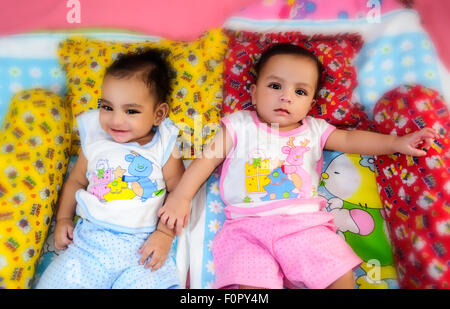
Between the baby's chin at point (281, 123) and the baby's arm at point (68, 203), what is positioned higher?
the baby's chin at point (281, 123)

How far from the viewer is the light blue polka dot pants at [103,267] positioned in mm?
1104

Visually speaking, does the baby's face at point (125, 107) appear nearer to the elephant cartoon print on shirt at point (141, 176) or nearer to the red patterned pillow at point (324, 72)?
the elephant cartoon print on shirt at point (141, 176)

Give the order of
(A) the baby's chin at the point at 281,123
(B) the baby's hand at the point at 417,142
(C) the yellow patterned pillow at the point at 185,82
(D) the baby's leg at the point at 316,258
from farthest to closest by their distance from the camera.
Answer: (C) the yellow patterned pillow at the point at 185,82 < (A) the baby's chin at the point at 281,123 < (B) the baby's hand at the point at 417,142 < (D) the baby's leg at the point at 316,258

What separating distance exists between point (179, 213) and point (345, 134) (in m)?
0.63

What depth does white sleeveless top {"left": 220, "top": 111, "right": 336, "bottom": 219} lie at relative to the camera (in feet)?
4.09

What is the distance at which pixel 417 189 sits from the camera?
121cm

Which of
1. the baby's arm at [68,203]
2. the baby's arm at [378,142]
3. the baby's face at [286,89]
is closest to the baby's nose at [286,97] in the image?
the baby's face at [286,89]

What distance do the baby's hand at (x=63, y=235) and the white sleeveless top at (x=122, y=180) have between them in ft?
0.19

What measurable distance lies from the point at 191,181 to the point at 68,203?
42cm

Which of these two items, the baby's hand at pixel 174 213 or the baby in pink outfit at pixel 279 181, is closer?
the baby in pink outfit at pixel 279 181

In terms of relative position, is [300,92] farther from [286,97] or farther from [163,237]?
[163,237]

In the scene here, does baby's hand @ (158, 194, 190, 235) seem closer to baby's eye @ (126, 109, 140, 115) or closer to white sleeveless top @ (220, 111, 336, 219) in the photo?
white sleeveless top @ (220, 111, 336, 219)
